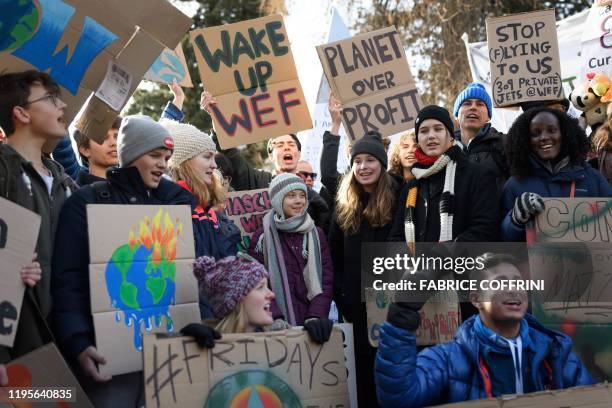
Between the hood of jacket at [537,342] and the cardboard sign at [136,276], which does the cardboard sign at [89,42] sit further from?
the hood of jacket at [537,342]

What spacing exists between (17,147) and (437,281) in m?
2.02

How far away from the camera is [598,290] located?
479 centimetres

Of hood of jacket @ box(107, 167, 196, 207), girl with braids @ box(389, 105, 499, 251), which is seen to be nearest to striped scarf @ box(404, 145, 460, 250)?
girl with braids @ box(389, 105, 499, 251)

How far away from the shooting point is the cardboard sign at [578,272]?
463 cm

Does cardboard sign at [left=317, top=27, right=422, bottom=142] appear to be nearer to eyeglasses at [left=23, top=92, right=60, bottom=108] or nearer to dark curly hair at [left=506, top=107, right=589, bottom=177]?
dark curly hair at [left=506, top=107, right=589, bottom=177]

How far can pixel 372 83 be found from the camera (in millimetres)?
6945

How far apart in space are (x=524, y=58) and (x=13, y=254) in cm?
418

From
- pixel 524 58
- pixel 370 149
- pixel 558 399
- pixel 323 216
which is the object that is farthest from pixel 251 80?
pixel 558 399

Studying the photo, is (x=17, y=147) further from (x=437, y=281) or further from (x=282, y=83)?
(x=282, y=83)

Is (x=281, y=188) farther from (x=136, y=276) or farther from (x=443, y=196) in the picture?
(x=136, y=276)

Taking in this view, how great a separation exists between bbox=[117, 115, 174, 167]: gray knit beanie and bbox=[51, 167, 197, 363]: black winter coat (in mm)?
212

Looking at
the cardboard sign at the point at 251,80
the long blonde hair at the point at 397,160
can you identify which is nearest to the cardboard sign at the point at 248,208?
the cardboard sign at the point at 251,80

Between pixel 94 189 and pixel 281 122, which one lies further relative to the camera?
pixel 281 122

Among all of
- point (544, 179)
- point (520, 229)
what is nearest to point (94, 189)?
point (520, 229)
